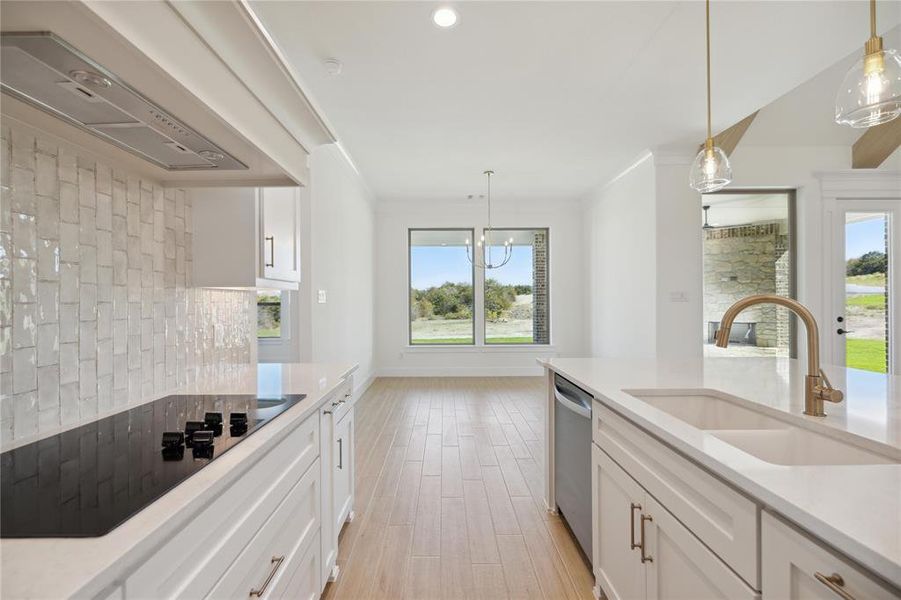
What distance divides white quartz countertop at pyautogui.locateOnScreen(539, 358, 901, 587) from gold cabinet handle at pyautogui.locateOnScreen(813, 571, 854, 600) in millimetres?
52

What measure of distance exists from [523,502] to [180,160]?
2437 millimetres

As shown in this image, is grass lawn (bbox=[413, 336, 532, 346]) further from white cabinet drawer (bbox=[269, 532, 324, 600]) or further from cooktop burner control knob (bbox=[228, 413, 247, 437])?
cooktop burner control knob (bbox=[228, 413, 247, 437])

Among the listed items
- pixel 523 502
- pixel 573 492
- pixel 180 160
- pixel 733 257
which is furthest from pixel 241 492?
pixel 733 257

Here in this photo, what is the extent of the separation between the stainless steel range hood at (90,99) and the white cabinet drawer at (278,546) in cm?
104

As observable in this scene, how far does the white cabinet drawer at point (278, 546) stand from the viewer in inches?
36.4

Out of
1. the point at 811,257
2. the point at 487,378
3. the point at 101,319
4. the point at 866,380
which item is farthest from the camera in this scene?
the point at 487,378

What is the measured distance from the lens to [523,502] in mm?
2533

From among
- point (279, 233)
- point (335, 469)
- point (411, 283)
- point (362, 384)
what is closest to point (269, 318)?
point (362, 384)

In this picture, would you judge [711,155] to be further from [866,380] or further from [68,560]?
[68,560]

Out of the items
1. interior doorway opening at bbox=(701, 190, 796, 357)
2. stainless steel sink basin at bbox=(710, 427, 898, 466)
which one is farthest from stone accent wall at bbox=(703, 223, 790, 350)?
stainless steel sink basin at bbox=(710, 427, 898, 466)

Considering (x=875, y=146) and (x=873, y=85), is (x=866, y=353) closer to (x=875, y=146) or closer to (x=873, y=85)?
(x=875, y=146)

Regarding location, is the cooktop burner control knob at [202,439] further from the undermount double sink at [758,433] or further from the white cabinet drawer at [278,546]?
the undermount double sink at [758,433]

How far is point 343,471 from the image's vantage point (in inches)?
81.7

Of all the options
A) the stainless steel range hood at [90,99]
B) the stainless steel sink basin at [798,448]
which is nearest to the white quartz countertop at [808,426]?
the stainless steel sink basin at [798,448]
